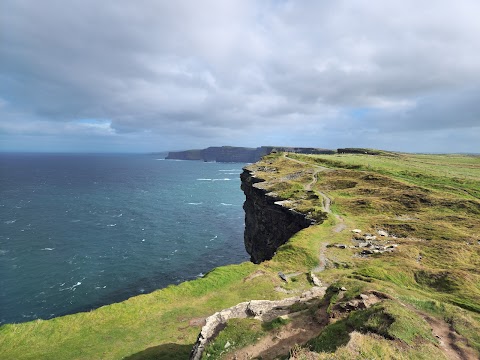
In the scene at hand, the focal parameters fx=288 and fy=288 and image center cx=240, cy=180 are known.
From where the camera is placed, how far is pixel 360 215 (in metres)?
46.4

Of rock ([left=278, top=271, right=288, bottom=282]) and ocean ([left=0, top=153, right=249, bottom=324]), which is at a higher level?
rock ([left=278, top=271, right=288, bottom=282])

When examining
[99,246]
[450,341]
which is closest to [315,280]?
[450,341]

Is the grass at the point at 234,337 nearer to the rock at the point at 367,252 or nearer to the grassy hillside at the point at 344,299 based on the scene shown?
the grassy hillside at the point at 344,299

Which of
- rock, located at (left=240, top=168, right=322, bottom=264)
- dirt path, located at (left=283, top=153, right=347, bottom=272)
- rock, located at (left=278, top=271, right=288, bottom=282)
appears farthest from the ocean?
rock, located at (left=278, top=271, right=288, bottom=282)

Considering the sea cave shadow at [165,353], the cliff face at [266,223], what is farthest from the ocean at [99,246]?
the sea cave shadow at [165,353]

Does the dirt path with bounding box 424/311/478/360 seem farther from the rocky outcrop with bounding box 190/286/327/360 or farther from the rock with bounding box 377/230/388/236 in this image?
the rock with bounding box 377/230/388/236

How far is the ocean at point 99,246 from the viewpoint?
170ft

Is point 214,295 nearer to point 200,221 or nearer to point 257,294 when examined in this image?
point 257,294

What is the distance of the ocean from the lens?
51875 mm

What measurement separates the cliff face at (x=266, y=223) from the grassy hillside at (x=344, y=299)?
9.90 feet

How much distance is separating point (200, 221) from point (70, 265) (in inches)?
1805

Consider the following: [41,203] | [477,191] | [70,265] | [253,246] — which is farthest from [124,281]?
[41,203]

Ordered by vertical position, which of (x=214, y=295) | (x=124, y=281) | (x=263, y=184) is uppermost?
(x=263, y=184)

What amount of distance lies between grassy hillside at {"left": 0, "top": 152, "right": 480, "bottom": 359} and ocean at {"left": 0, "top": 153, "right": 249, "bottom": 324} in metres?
32.5
